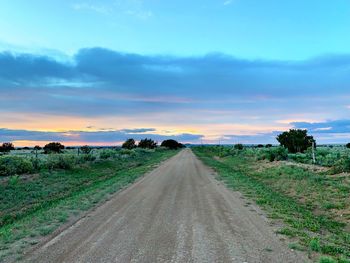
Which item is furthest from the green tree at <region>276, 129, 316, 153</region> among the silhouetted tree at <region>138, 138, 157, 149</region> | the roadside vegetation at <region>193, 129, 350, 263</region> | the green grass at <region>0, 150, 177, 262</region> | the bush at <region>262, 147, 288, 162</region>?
the silhouetted tree at <region>138, 138, 157, 149</region>

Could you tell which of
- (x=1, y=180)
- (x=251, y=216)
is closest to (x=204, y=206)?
(x=251, y=216)

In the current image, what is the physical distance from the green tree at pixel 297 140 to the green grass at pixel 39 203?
44.0 metres

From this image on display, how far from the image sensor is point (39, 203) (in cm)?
1523

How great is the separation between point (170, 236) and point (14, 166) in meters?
18.7

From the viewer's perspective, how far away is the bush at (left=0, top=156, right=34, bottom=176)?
73.8 feet

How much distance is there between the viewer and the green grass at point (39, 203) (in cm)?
834

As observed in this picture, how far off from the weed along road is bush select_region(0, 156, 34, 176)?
1254 centimetres

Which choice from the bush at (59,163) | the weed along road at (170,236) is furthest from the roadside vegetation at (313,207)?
the bush at (59,163)

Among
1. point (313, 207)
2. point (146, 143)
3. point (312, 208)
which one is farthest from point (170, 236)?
point (146, 143)

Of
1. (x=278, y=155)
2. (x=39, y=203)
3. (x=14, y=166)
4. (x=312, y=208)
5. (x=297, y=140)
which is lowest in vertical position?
(x=39, y=203)

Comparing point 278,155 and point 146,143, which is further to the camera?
point 146,143

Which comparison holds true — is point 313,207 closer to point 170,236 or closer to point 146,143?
point 170,236

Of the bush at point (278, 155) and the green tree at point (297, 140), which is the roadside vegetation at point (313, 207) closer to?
the bush at point (278, 155)

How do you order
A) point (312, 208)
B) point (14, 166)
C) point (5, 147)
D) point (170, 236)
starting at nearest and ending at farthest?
1. point (170, 236)
2. point (312, 208)
3. point (14, 166)
4. point (5, 147)
